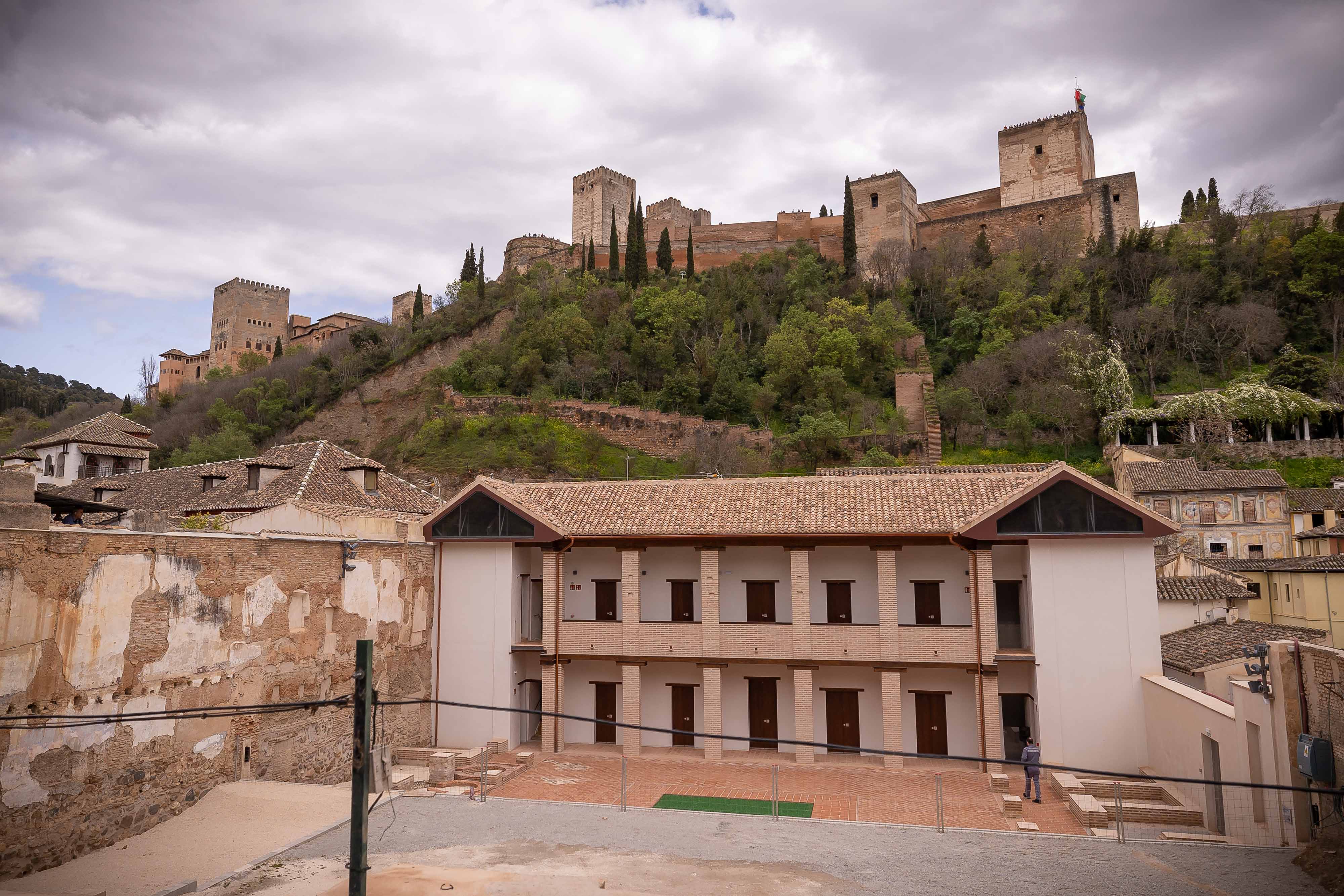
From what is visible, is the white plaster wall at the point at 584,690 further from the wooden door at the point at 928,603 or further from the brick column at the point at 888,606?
the wooden door at the point at 928,603

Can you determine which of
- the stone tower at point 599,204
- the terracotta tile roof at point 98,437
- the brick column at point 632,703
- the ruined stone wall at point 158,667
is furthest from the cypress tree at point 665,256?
the ruined stone wall at point 158,667

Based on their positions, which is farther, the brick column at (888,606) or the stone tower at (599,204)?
the stone tower at (599,204)

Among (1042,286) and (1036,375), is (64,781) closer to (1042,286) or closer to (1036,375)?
(1036,375)

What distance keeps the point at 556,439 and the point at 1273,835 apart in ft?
116

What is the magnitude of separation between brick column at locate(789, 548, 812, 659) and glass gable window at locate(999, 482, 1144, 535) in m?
4.30

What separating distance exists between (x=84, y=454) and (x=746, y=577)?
1155 inches

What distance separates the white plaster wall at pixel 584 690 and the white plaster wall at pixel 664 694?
648mm

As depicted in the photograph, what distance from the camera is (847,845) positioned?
1161 centimetres

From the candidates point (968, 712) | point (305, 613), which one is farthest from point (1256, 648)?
point (305, 613)

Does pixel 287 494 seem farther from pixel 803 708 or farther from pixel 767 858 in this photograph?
pixel 767 858

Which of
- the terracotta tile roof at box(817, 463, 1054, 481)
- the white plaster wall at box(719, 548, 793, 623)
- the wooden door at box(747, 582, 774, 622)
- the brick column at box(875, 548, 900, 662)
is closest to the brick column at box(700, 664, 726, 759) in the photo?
the white plaster wall at box(719, 548, 793, 623)

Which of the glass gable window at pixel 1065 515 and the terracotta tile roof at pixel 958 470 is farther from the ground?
the terracotta tile roof at pixel 958 470

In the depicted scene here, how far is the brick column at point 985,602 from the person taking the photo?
16938 millimetres

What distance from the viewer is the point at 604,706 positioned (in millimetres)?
19781
